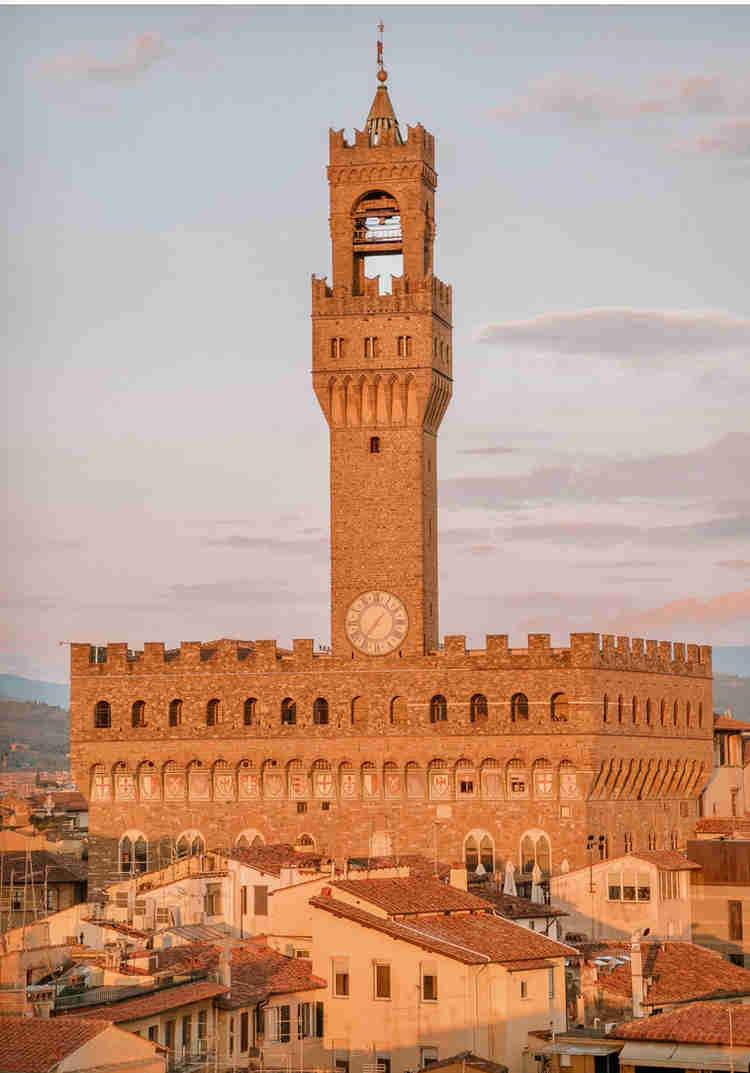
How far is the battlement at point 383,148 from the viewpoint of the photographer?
84312mm

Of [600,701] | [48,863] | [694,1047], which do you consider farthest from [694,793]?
[694,1047]

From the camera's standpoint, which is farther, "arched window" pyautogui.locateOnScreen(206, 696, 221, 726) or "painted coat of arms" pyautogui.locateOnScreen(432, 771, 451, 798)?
"arched window" pyautogui.locateOnScreen(206, 696, 221, 726)

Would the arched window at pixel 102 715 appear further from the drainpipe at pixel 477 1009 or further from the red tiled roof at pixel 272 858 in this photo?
the drainpipe at pixel 477 1009

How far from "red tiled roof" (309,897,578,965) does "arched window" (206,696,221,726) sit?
1097 inches

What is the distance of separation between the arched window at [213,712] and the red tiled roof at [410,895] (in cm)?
2495

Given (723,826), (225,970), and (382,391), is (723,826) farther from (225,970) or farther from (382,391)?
(225,970)

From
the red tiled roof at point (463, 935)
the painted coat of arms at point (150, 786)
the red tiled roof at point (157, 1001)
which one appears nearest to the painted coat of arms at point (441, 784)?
the painted coat of arms at point (150, 786)

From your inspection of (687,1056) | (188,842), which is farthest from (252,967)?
(188,842)

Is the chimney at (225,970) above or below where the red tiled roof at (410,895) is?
below

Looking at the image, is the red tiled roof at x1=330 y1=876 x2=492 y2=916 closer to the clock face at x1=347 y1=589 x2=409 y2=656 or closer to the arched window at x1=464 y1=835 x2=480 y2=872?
the arched window at x1=464 y1=835 x2=480 y2=872

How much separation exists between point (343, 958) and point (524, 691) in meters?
27.9

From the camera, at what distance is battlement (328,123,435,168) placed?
84312 mm

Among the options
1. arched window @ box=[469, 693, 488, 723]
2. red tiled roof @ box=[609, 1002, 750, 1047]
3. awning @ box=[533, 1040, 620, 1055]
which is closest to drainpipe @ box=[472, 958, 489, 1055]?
awning @ box=[533, 1040, 620, 1055]

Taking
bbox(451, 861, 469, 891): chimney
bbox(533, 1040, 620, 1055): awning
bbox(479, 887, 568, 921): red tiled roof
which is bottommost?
bbox(533, 1040, 620, 1055): awning
